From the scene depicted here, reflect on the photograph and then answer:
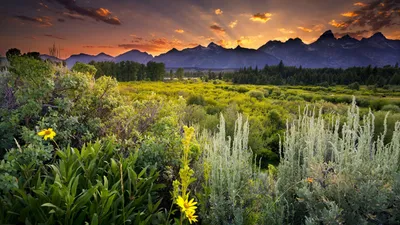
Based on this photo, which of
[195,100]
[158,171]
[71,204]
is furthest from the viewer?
[195,100]

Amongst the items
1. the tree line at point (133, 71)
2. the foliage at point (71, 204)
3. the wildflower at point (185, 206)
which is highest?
the tree line at point (133, 71)

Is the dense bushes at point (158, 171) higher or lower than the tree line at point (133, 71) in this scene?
lower

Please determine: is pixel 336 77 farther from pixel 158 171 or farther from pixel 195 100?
pixel 158 171

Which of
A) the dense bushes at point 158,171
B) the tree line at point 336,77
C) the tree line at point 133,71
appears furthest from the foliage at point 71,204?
the tree line at point 133,71

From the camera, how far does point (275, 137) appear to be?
36.0ft

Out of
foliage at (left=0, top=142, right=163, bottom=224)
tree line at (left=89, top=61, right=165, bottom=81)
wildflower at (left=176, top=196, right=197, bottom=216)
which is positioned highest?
tree line at (left=89, top=61, right=165, bottom=81)

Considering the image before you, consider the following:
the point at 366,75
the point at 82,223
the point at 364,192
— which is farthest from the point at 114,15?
the point at 366,75

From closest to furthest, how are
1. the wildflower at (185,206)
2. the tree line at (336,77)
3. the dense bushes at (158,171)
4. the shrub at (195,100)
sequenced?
1. the wildflower at (185,206)
2. the dense bushes at (158,171)
3. the shrub at (195,100)
4. the tree line at (336,77)

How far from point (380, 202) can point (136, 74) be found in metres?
76.0

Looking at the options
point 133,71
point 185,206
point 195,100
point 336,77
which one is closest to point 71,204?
point 185,206

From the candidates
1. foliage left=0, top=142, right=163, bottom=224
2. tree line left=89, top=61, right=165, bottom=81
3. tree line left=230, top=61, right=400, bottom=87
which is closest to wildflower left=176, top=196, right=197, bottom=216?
foliage left=0, top=142, right=163, bottom=224

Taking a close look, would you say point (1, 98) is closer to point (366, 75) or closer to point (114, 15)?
point (114, 15)

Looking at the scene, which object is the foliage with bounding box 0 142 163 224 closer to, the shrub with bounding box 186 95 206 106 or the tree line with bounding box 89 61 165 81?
the shrub with bounding box 186 95 206 106

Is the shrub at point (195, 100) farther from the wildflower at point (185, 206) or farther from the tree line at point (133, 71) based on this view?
the tree line at point (133, 71)
